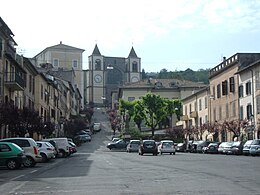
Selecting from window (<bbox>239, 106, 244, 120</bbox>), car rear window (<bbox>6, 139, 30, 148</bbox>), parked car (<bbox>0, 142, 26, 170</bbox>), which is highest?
window (<bbox>239, 106, 244, 120</bbox>)

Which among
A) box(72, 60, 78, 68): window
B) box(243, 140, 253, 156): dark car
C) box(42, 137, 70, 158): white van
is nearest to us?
box(42, 137, 70, 158): white van

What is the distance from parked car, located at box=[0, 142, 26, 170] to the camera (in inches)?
1072

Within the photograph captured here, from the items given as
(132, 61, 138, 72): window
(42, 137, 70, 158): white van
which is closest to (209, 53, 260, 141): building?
(42, 137, 70, 158): white van

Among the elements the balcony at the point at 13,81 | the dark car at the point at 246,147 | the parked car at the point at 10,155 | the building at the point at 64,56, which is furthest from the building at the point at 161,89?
the parked car at the point at 10,155

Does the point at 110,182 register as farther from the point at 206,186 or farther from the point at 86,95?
the point at 86,95

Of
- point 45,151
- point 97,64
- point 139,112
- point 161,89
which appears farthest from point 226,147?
point 97,64

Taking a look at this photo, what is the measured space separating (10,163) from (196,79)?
411ft

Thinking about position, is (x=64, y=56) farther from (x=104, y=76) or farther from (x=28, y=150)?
(x=28, y=150)

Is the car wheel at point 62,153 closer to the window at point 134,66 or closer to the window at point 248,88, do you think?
the window at point 248,88

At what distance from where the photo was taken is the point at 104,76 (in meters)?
178

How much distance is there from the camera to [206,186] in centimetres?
1600

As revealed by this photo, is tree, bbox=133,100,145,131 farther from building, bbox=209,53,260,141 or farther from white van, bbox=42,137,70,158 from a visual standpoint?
white van, bbox=42,137,70,158

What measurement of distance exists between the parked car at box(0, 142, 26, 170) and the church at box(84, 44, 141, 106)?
475ft

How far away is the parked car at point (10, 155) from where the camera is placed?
89.3 feet
